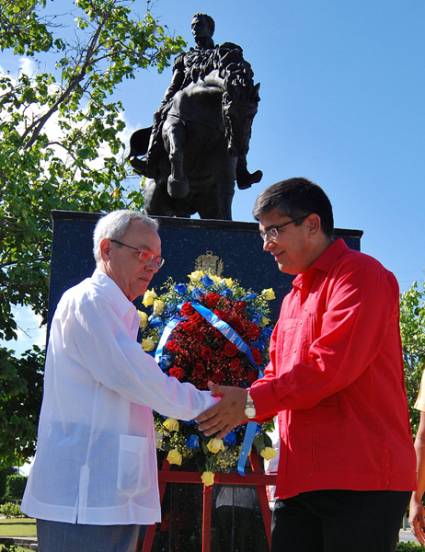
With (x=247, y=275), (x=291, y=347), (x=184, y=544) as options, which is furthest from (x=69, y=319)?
(x=247, y=275)

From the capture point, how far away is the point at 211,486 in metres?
4.60

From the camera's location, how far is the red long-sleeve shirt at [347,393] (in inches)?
112

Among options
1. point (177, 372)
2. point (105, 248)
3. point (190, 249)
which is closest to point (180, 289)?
point (177, 372)

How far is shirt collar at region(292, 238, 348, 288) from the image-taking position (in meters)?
3.18

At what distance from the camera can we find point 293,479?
2.98 metres

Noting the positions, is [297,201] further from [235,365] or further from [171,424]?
[171,424]

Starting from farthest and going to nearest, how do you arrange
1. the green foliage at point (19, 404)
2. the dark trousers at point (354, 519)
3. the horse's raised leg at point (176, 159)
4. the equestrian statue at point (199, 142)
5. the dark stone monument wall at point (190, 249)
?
the green foliage at point (19, 404) < the horse's raised leg at point (176, 159) < the equestrian statue at point (199, 142) < the dark stone monument wall at point (190, 249) < the dark trousers at point (354, 519)

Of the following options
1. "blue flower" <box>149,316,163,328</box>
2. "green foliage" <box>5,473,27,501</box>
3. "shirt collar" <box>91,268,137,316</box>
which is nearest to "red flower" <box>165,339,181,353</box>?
"blue flower" <box>149,316,163,328</box>

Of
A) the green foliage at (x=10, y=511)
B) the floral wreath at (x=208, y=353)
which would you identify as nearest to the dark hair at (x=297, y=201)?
the floral wreath at (x=208, y=353)

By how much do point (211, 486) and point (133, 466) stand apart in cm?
181

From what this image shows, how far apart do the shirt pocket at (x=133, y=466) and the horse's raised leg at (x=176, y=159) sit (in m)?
4.27

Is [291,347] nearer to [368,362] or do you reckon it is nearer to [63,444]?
[368,362]

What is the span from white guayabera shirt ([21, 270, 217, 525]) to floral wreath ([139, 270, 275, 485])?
1.43 m

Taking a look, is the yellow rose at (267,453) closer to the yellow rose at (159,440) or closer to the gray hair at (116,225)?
the yellow rose at (159,440)
